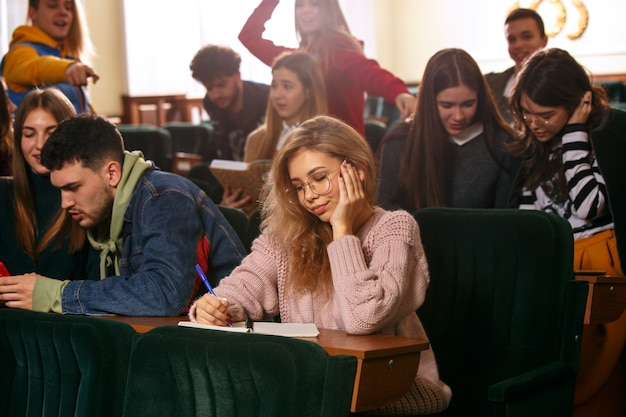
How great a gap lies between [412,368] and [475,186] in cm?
179

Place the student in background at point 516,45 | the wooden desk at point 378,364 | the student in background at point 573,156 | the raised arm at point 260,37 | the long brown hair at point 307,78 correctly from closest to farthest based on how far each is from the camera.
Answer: the wooden desk at point 378,364, the student in background at point 573,156, the student in background at point 516,45, the long brown hair at point 307,78, the raised arm at point 260,37

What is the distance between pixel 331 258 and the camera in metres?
2.22

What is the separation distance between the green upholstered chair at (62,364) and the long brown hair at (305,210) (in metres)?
0.63

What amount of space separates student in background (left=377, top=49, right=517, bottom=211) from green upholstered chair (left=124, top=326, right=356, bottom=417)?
1995 millimetres

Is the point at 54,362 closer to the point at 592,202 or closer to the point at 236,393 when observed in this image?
the point at 236,393

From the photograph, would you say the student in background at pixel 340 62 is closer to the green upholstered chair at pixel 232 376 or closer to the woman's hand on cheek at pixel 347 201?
the woman's hand on cheek at pixel 347 201

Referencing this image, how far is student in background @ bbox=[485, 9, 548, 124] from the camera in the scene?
12.4ft

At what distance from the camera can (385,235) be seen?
225 cm

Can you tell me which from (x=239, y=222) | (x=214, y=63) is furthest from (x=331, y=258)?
(x=214, y=63)

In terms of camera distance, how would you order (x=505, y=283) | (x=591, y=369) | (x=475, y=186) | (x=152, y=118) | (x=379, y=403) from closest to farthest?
1. (x=379, y=403)
2. (x=505, y=283)
3. (x=591, y=369)
4. (x=475, y=186)
5. (x=152, y=118)

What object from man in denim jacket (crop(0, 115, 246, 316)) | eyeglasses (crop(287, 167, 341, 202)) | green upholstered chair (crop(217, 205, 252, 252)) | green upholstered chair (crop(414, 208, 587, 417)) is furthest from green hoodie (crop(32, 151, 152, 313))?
green upholstered chair (crop(414, 208, 587, 417))

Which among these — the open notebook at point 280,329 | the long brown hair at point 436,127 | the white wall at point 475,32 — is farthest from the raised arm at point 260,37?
the open notebook at point 280,329

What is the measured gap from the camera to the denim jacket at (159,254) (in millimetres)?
2533

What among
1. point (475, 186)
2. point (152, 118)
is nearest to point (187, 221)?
point (475, 186)
